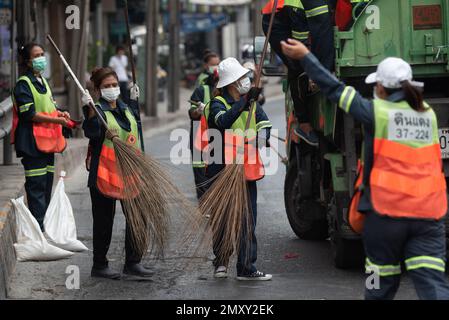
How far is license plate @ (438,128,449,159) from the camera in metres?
9.12

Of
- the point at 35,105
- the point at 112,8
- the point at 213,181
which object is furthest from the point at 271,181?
the point at 112,8

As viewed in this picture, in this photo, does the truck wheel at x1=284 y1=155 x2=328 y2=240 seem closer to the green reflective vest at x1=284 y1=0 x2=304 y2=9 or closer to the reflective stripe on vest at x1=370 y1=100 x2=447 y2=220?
the green reflective vest at x1=284 y1=0 x2=304 y2=9

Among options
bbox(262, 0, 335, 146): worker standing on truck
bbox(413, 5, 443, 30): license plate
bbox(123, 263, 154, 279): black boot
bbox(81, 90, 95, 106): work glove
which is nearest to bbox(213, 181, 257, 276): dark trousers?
bbox(123, 263, 154, 279): black boot

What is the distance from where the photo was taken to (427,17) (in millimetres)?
9406

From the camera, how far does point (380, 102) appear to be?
22.7 feet

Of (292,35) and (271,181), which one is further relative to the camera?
(271,181)

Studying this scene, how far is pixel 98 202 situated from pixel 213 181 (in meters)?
0.88

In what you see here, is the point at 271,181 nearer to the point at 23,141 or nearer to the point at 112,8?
the point at 23,141

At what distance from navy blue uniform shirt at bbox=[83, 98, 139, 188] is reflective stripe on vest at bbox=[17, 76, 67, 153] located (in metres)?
1.57

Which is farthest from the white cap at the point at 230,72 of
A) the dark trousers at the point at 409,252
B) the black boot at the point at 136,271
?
the dark trousers at the point at 409,252

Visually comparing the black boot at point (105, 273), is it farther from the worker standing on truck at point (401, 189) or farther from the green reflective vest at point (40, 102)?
the worker standing on truck at point (401, 189)

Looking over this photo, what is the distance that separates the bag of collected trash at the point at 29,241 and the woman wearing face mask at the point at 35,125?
34.5 inches

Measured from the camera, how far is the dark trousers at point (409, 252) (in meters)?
6.71

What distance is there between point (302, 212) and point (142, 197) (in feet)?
8.09
